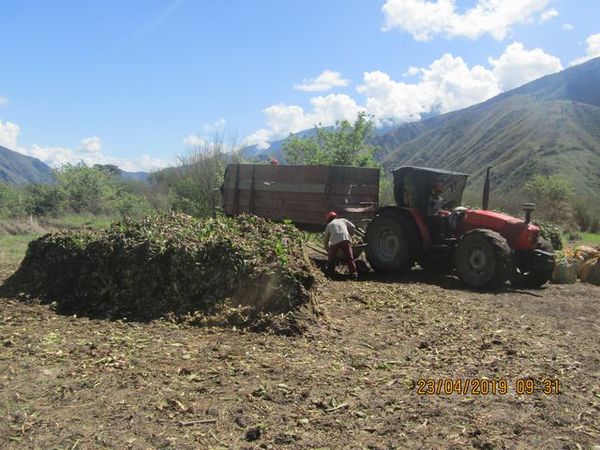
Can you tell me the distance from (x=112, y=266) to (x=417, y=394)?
448cm

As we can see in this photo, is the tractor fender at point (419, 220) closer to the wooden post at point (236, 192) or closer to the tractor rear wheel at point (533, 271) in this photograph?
the tractor rear wheel at point (533, 271)

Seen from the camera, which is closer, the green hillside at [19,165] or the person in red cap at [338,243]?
the person in red cap at [338,243]

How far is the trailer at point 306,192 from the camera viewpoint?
1107cm

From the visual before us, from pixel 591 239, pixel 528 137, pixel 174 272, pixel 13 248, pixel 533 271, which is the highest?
pixel 528 137

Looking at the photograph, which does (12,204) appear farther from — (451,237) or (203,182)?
(451,237)

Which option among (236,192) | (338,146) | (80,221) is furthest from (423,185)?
(80,221)

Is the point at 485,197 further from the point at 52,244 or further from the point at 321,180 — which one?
the point at 52,244

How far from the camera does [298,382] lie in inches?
178

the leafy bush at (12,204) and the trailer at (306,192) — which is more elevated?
the trailer at (306,192)

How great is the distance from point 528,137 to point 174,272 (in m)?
104

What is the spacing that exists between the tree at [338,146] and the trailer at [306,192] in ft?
33.3
